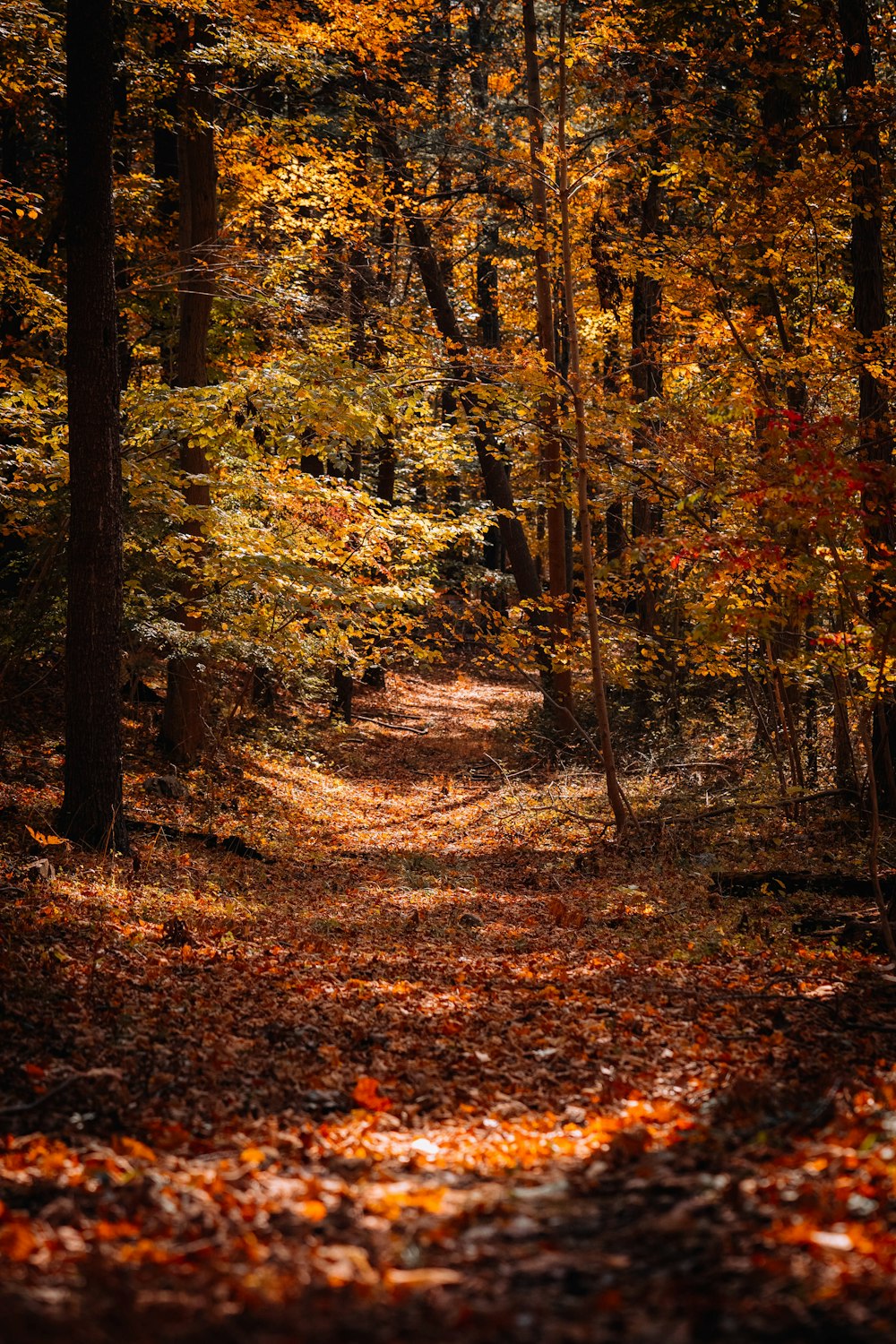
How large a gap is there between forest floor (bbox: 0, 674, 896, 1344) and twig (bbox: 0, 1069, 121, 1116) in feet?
0.05

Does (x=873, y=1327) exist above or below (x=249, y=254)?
below

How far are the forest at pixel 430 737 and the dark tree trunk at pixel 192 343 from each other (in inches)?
2.7

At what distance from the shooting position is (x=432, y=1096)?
4.82m

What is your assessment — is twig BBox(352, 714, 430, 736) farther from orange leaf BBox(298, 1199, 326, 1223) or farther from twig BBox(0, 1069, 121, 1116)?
orange leaf BBox(298, 1199, 326, 1223)

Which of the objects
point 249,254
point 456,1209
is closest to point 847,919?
point 456,1209

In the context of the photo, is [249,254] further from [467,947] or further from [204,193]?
[467,947]

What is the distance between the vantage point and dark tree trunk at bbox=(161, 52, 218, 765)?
12188 millimetres

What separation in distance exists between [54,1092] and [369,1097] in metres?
1.37

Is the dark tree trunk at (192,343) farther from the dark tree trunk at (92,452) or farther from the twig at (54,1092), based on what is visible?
the twig at (54,1092)

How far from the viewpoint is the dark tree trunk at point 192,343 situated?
12.2 m

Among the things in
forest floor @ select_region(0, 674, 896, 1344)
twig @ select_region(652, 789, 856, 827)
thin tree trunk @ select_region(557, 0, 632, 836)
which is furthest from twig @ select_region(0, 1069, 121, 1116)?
twig @ select_region(652, 789, 856, 827)

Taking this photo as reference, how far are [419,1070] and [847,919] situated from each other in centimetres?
382

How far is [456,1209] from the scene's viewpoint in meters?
3.25

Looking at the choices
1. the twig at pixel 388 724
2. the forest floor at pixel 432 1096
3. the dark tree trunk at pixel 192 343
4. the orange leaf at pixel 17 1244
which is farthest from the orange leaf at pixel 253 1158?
the twig at pixel 388 724
